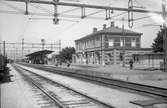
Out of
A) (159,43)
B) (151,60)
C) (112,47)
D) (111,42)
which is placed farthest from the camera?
(111,42)

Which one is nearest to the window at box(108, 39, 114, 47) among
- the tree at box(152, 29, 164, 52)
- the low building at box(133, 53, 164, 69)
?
the tree at box(152, 29, 164, 52)

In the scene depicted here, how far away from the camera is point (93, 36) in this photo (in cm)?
6550

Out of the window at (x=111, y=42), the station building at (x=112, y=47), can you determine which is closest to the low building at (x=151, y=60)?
the station building at (x=112, y=47)

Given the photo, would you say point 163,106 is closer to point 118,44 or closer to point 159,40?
point 159,40

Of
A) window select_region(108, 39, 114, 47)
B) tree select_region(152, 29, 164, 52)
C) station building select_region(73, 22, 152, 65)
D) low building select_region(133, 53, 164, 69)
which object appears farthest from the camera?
window select_region(108, 39, 114, 47)

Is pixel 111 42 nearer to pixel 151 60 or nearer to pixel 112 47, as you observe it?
pixel 112 47

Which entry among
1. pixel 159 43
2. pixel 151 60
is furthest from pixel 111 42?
pixel 151 60

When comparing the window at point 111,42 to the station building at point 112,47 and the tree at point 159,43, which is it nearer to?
the station building at point 112,47

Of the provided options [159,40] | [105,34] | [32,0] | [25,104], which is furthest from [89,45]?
[25,104]

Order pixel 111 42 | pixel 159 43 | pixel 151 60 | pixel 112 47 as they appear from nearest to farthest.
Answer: pixel 151 60 < pixel 159 43 < pixel 112 47 < pixel 111 42

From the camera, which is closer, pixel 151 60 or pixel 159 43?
pixel 151 60

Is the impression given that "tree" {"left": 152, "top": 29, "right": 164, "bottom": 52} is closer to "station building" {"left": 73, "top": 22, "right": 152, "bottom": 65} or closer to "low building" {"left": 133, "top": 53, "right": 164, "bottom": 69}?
"low building" {"left": 133, "top": 53, "right": 164, "bottom": 69}

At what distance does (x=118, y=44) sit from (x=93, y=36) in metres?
8.50

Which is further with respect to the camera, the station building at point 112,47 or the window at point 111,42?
the window at point 111,42
